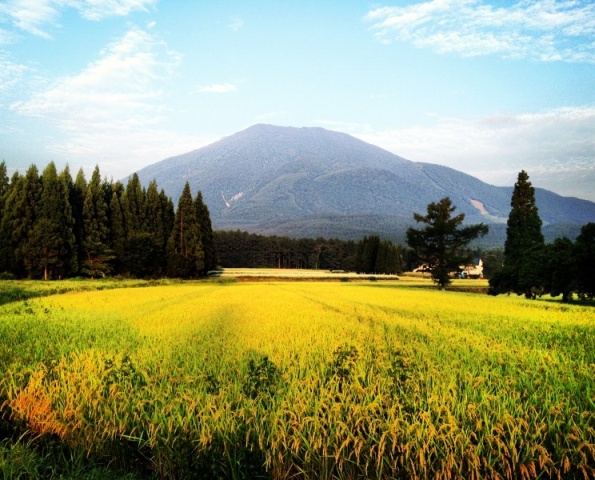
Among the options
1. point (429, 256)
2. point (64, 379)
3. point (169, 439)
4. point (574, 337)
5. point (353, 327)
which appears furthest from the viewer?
point (429, 256)

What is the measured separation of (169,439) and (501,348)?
20.3 feet

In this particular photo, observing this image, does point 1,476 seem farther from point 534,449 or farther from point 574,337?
point 574,337

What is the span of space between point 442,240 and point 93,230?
43726 mm

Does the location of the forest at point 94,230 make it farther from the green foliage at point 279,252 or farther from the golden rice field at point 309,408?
the green foliage at point 279,252

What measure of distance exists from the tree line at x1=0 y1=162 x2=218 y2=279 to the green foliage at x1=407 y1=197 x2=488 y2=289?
30.5 meters

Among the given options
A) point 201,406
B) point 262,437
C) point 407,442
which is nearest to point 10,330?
point 201,406

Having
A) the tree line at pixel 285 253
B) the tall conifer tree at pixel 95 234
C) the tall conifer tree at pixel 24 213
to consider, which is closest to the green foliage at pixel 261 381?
the tall conifer tree at pixel 24 213

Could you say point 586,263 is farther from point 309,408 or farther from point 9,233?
point 9,233

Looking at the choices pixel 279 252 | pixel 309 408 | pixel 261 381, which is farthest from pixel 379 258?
pixel 309 408

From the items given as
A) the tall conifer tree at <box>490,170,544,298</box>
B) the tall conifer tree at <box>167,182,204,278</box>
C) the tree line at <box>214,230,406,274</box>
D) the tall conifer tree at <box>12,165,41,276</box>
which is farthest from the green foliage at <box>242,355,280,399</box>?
the tree line at <box>214,230,406,274</box>

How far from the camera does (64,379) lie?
5652mm

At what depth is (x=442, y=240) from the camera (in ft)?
180

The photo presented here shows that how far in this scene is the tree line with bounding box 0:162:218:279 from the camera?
45.8 meters

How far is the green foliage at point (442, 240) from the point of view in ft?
176
